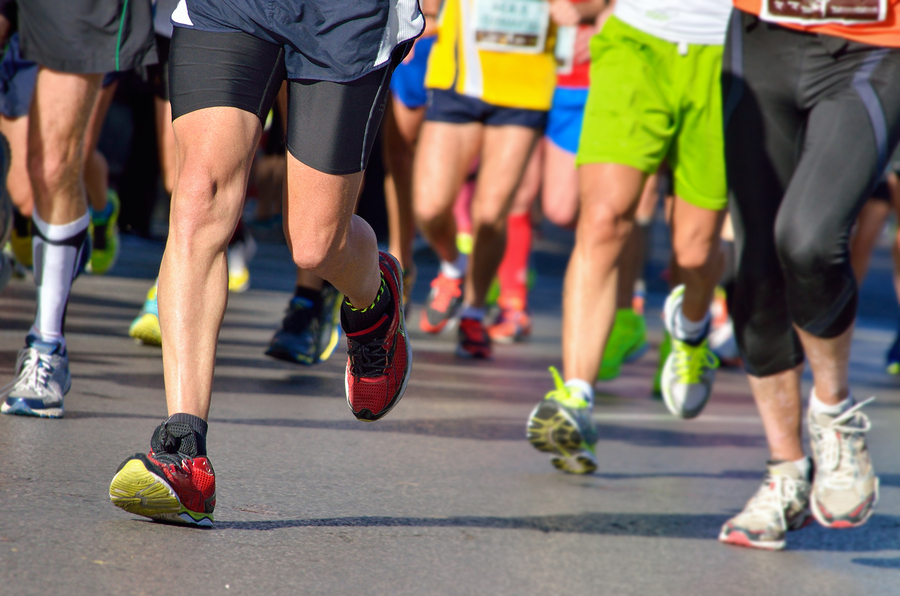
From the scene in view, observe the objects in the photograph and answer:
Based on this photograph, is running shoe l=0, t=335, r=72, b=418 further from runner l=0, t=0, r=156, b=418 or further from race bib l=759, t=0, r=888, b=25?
race bib l=759, t=0, r=888, b=25

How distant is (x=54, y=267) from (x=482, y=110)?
3179 millimetres

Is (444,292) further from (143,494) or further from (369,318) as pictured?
(143,494)

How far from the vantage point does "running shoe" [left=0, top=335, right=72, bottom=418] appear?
3.64 metres

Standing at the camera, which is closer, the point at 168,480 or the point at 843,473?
the point at 168,480

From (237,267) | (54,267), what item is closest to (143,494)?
(54,267)

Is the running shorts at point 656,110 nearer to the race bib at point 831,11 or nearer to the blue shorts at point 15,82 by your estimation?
the race bib at point 831,11

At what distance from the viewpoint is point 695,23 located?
439 cm

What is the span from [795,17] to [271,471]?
6.67ft

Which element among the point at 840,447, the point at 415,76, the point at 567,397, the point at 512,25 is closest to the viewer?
the point at 840,447

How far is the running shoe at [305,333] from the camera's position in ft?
16.0

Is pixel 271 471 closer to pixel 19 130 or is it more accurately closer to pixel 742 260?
pixel 742 260

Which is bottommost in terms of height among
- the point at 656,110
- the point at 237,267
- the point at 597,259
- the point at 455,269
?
the point at 237,267

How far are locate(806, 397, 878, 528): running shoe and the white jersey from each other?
160 centimetres

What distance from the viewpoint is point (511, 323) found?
758cm
